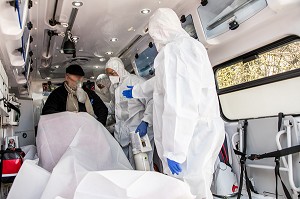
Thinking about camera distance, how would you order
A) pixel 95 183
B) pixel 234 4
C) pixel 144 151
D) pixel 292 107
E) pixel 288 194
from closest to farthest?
1. pixel 95 183
2. pixel 288 194
3. pixel 292 107
4. pixel 234 4
5. pixel 144 151

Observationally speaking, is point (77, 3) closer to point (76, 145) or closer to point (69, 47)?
point (69, 47)

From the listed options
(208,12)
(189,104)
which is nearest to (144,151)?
(189,104)

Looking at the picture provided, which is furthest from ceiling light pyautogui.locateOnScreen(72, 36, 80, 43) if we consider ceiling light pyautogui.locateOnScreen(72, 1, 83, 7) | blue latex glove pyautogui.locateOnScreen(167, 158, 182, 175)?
blue latex glove pyautogui.locateOnScreen(167, 158, 182, 175)

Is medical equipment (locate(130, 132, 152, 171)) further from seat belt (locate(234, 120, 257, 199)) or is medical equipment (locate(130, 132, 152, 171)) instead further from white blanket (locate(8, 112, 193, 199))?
seat belt (locate(234, 120, 257, 199))

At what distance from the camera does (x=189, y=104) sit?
6.67ft

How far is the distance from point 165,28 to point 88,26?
123cm

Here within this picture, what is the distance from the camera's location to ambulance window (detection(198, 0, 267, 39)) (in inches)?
85.2

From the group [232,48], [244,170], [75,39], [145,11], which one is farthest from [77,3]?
[244,170]

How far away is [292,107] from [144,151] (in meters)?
1.37

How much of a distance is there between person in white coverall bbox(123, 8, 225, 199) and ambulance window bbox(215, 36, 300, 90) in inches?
20.9

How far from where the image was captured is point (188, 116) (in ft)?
6.56

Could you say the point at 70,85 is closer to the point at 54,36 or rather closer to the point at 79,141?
the point at 54,36

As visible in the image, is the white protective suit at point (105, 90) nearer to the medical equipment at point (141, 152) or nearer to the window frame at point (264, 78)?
the medical equipment at point (141, 152)

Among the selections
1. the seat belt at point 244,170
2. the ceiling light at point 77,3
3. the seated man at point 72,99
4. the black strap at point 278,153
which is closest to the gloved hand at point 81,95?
the seated man at point 72,99
